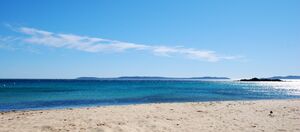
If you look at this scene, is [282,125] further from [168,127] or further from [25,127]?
[25,127]

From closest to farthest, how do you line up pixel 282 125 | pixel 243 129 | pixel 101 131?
pixel 101 131, pixel 243 129, pixel 282 125

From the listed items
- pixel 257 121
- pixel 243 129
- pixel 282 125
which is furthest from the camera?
pixel 257 121

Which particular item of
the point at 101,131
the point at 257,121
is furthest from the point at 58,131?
the point at 257,121

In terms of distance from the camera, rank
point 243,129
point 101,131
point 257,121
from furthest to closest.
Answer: point 257,121 < point 243,129 < point 101,131

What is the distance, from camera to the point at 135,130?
12531 millimetres

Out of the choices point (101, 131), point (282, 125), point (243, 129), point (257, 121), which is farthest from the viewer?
point (257, 121)

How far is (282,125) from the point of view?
→ 13.9 m

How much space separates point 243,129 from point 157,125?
12.0 ft

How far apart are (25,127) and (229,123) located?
907cm

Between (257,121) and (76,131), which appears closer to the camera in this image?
(76,131)

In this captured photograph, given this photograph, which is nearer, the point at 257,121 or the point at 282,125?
the point at 282,125

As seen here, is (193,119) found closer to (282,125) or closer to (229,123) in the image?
(229,123)

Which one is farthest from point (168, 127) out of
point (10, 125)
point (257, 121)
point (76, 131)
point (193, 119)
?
point (10, 125)

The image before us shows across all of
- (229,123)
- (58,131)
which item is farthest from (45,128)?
(229,123)
